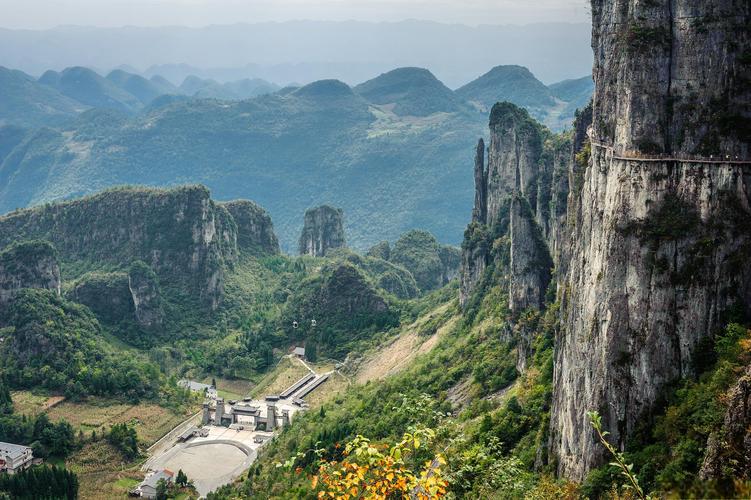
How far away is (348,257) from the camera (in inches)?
5354

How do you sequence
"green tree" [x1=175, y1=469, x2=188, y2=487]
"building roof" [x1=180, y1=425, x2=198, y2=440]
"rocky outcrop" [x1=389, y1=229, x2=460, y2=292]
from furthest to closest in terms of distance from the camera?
"rocky outcrop" [x1=389, y1=229, x2=460, y2=292]
"building roof" [x1=180, y1=425, x2=198, y2=440]
"green tree" [x1=175, y1=469, x2=188, y2=487]

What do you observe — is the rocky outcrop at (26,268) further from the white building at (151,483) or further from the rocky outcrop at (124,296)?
the white building at (151,483)

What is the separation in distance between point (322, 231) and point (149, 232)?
42.9 m

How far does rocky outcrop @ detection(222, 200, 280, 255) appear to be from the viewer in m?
135

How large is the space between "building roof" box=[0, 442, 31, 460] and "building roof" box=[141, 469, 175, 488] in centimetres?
952

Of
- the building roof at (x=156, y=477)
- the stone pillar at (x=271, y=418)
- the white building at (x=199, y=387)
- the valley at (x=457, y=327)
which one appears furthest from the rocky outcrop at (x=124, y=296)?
the building roof at (x=156, y=477)

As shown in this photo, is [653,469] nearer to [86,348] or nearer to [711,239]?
[711,239]

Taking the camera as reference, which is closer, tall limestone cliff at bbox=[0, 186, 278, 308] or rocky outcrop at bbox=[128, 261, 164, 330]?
rocky outcrop at bbox=[128, 261, 164, 330]

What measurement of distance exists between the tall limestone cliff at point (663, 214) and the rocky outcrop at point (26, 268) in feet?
246

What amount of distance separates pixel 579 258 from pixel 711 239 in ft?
20.3

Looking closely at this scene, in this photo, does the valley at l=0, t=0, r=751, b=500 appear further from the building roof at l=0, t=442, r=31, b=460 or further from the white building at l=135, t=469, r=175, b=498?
the building roof at l=0, t=442, r=31, b=460

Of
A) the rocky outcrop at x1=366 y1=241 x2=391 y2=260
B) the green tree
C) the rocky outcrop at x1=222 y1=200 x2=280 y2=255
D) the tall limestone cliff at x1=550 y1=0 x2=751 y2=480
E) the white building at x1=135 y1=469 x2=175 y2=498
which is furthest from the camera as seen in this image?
the rocky outcrop at x1=366 y1=241 x2=391 y2=260

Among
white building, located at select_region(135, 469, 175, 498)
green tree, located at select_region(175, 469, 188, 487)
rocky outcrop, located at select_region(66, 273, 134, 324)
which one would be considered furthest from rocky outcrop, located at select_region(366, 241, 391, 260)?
green tree, located at select_region(175, 469, 188, 487)

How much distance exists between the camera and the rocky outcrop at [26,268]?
9425 cm
